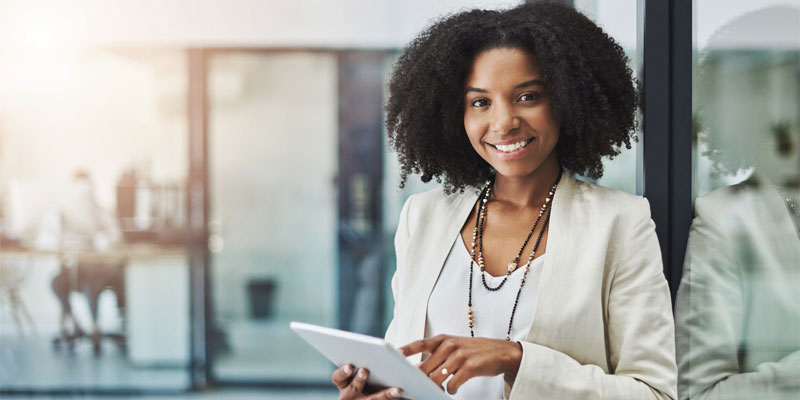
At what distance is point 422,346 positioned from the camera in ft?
3.82

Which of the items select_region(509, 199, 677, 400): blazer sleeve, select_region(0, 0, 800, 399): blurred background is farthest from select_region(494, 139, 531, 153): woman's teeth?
select_region(0, 0, 800, 399): blurred background

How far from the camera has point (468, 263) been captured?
1397 millimetres

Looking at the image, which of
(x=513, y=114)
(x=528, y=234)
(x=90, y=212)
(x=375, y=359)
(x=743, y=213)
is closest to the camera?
(x=375, y=359)

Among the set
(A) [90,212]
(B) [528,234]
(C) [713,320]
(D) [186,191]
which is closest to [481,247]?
(B) [528,234]

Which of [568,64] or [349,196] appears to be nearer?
[568,64]

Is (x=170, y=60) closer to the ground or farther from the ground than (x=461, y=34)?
farther from the ground

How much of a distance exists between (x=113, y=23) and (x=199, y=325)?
5.97 feet

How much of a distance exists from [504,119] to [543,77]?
112mm

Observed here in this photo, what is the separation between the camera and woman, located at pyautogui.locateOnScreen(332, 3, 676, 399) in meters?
1.21

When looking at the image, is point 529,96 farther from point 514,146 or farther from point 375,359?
point 375,359

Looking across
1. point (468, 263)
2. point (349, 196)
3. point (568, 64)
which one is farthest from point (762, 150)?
point (349, 196)

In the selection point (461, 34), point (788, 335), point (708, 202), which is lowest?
point (788, 335)

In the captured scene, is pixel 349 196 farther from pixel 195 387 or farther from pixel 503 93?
pixel 503 93

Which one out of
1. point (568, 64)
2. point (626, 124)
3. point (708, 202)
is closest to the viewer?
point (568, 64)
